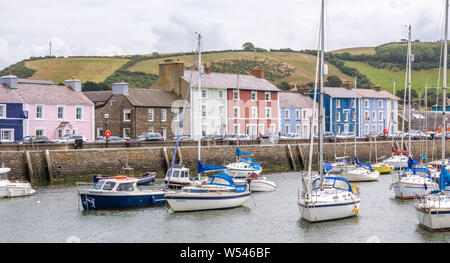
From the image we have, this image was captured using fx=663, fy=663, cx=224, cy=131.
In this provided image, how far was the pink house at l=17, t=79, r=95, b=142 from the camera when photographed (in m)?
64.8

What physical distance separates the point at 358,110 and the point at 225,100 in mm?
27270

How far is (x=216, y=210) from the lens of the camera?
37.3m

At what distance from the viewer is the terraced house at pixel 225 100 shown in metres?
77.8

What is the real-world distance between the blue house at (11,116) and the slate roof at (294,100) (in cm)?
3710

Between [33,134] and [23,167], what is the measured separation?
52.3 feet

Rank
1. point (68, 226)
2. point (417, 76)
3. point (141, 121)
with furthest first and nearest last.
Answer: point (417, 76) → point (141, 121) → point (68, 226)

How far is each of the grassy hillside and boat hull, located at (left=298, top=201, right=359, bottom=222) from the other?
342ft

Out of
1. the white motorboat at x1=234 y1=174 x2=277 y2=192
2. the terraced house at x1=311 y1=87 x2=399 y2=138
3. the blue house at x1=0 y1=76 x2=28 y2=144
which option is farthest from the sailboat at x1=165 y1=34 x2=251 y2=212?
the terraced house at x1=311 y1=87 x2=399 y2=138

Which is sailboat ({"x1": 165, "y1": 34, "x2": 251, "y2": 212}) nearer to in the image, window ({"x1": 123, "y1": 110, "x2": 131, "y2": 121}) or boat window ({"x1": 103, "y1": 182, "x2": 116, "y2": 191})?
boat window ({"x1": 103, "y1": 182, "x2": 116, "y2": 191})

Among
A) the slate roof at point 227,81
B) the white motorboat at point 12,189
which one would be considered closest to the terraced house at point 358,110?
the slate roof at point 227,81

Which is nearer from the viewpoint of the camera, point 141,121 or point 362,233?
point 362,233

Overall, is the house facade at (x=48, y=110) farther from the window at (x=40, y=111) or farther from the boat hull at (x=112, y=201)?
the boat hull at (x=112, y=201)

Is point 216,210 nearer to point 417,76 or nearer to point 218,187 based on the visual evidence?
point 218,187

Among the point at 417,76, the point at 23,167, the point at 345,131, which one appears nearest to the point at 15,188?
the point at 23,167
